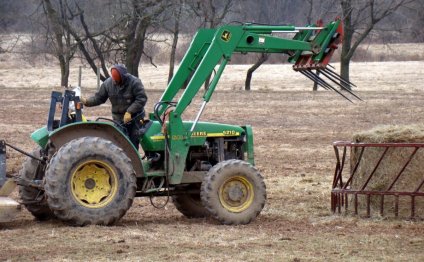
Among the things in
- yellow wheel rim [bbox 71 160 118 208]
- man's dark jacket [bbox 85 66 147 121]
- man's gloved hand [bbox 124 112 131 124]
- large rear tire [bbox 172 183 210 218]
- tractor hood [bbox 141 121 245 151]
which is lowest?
large rear tire [bbox 172 183 210 218]

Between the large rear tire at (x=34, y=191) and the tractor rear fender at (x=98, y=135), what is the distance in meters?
0.54

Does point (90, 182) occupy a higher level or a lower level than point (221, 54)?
lower

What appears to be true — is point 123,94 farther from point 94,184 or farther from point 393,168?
point 393,168

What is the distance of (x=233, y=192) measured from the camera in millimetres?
11336

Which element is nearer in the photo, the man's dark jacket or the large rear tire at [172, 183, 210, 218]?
the man's dark jacket

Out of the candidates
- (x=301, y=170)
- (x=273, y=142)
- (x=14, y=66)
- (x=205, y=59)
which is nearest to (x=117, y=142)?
(x=205, y=59)

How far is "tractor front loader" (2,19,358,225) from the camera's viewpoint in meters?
10.7

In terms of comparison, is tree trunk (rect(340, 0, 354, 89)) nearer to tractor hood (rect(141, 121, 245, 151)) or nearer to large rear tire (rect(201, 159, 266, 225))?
tractor hood (rect(141, 121, 245, 151))

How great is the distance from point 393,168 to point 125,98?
3316 millimetres

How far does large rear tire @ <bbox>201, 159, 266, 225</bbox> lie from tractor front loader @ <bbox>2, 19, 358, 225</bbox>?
1 cm

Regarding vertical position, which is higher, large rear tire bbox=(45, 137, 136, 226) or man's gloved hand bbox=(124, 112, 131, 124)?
man's gloved hand bbox=(124, 112, 131, 124)

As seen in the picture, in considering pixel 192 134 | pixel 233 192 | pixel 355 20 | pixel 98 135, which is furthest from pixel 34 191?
pixel 355 20

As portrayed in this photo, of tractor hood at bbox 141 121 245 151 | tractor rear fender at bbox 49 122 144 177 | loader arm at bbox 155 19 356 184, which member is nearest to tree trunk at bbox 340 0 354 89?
loader arm at bbox 155 19 356 184

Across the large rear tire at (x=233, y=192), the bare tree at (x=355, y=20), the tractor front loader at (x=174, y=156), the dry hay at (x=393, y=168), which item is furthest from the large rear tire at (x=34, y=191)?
the bare tree at (x=355, y=20)
